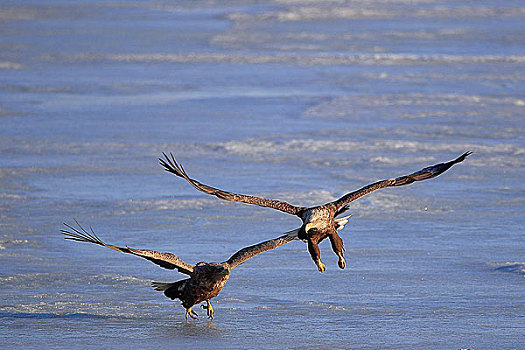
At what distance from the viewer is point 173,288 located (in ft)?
16.9

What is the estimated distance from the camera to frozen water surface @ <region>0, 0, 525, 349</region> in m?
5.10

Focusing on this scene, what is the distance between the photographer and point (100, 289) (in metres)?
5.57

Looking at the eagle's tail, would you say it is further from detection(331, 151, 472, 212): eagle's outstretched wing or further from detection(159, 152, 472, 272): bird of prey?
detection(331, 151, 472, 212): eagle's outstretched wing

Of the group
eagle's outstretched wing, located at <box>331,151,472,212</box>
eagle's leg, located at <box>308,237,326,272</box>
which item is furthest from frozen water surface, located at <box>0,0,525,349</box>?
eagle's outstretched wing, located at <box>331,151,472,212</box>

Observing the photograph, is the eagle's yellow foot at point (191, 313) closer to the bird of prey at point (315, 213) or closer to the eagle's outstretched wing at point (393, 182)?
the bird of prey at point (315, 213)

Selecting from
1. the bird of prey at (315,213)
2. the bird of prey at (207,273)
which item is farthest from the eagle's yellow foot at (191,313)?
the bird of prey at (315,213)

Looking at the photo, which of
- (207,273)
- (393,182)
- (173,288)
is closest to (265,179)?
(393,182)

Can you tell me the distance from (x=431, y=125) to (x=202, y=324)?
566 centimetres

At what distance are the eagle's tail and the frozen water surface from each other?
11cm

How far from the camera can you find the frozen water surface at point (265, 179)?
5098 millimetres

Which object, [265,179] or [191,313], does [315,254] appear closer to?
[191,313]

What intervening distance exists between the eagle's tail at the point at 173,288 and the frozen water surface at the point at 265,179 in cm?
11

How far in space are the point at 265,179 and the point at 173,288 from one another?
10.1 feet

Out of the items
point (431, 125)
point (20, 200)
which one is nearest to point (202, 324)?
point (20, 200)
